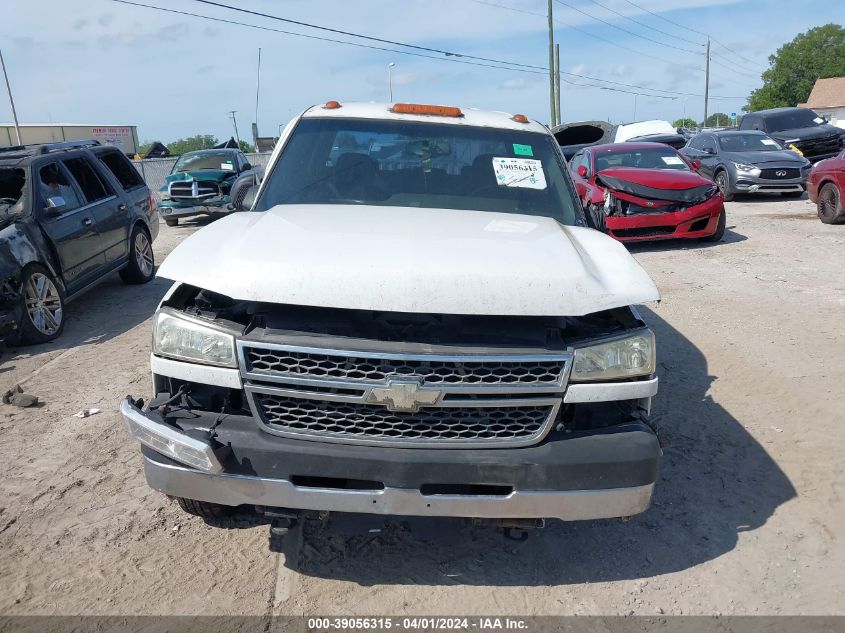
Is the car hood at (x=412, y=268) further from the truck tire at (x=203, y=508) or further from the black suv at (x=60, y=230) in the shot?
the black suv at (x=60, y=230)

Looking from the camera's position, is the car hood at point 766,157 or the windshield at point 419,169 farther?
the car hood at point 766,157

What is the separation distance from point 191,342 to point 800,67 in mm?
103985

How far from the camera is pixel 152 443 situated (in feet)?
8.73

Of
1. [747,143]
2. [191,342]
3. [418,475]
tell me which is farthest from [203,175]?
[418,475]

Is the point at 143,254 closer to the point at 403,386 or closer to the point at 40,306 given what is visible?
the point at 40,306

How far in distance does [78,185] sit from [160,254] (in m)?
4.21

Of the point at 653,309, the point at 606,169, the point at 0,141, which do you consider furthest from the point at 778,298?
the point at 0,141

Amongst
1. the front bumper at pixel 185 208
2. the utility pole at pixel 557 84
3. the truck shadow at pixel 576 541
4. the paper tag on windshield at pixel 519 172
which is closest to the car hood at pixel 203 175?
the front bumper at pixel 185 208

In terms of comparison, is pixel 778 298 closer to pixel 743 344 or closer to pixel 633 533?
pixel 743 344

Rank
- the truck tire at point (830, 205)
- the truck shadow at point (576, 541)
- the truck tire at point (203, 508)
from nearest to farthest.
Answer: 1. the truck shadow at point (576, 541)
2. the truck tire at point (203, 508)
3. the truck tire at point (830, 205)

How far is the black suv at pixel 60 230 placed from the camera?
6555 millimetres

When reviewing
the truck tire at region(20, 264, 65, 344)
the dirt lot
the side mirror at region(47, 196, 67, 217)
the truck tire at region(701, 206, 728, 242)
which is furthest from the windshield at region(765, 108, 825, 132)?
the truck tire at region(20, 264, 65, 344)

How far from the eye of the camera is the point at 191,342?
2732 millimetres

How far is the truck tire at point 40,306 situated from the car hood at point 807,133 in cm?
1863
